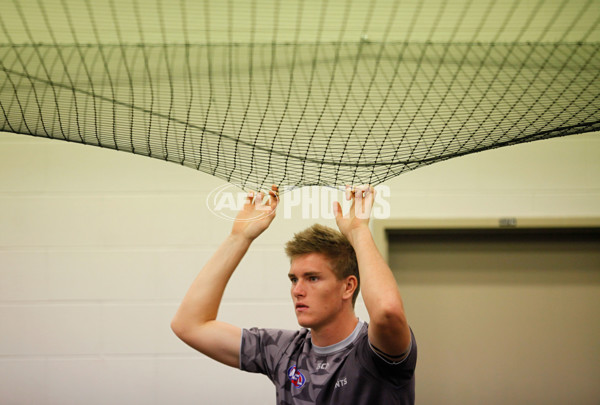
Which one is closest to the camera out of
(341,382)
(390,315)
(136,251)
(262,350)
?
(390,315)

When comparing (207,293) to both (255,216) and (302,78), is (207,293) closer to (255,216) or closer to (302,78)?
(255,216)

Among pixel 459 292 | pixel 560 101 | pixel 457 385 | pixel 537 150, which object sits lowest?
pixel 457 385

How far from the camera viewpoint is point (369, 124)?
1228 mm

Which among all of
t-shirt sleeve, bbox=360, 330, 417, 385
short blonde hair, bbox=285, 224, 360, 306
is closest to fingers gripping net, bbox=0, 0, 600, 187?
short blonde hair, bbox=285, 224, 360, 306

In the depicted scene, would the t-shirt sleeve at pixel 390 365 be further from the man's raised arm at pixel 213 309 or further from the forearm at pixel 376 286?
the man's raised arm at pixel 213 309

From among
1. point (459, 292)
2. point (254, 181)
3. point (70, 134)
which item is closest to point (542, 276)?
point (459, 292)

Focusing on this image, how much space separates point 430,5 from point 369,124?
342 millimetres

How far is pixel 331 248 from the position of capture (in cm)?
130

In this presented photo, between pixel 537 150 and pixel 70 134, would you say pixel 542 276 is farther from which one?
pixel 70 134

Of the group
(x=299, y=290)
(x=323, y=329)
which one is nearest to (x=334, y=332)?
Result: (x=323, y=329)

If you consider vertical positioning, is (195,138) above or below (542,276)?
above

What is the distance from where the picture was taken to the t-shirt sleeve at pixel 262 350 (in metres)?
1.30

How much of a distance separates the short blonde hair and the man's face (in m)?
0.01

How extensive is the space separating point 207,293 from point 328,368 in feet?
1.13
